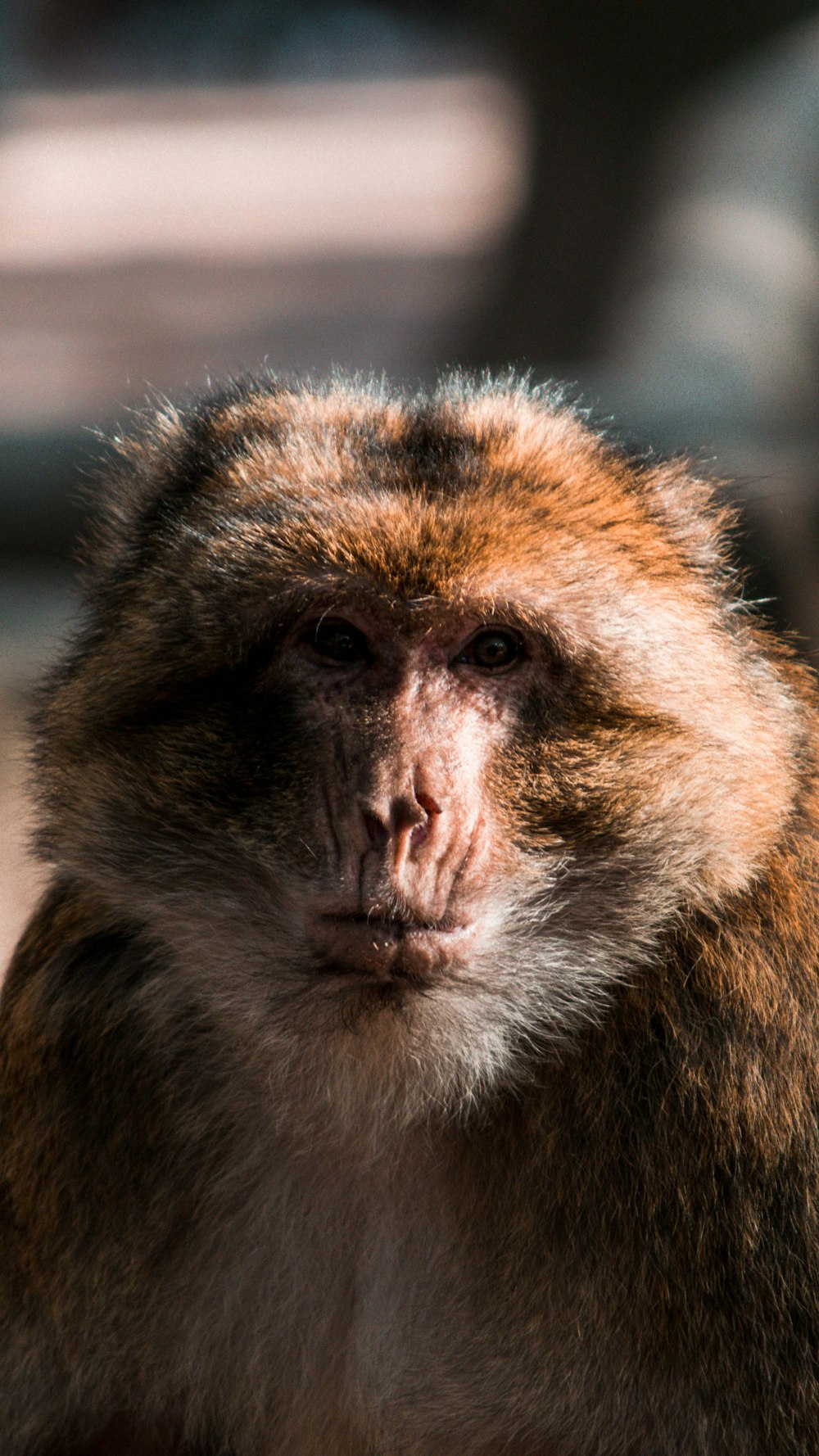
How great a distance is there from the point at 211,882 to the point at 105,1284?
716 mm

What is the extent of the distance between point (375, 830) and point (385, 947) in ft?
0.46

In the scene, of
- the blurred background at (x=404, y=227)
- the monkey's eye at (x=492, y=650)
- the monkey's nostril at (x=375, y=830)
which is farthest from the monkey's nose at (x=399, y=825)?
the blurred background at (x=404, y=227)

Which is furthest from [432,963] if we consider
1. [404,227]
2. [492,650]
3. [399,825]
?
[404,227]

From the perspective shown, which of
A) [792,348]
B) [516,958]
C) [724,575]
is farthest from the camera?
[792,348]

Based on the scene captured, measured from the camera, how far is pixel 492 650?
236 centimetres

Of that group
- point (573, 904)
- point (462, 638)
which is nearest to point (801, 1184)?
point (573, 904)

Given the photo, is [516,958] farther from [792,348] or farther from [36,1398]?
[792,348]

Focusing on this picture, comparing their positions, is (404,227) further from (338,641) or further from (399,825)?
(399,825)

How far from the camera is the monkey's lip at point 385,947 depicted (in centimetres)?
210

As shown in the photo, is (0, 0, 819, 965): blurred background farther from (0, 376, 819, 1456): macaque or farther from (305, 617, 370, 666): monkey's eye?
(305, 617, 370, 666): monkey's eye

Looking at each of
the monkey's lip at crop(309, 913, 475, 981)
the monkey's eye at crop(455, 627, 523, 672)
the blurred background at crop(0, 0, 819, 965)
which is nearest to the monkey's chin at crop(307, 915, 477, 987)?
the monkey's lip at crop(309, 913, 475, 981)

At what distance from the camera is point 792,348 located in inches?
241

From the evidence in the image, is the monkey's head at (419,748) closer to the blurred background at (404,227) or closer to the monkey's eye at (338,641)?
the monkey's eye at (338,641)

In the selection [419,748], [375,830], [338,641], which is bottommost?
[375,830]
